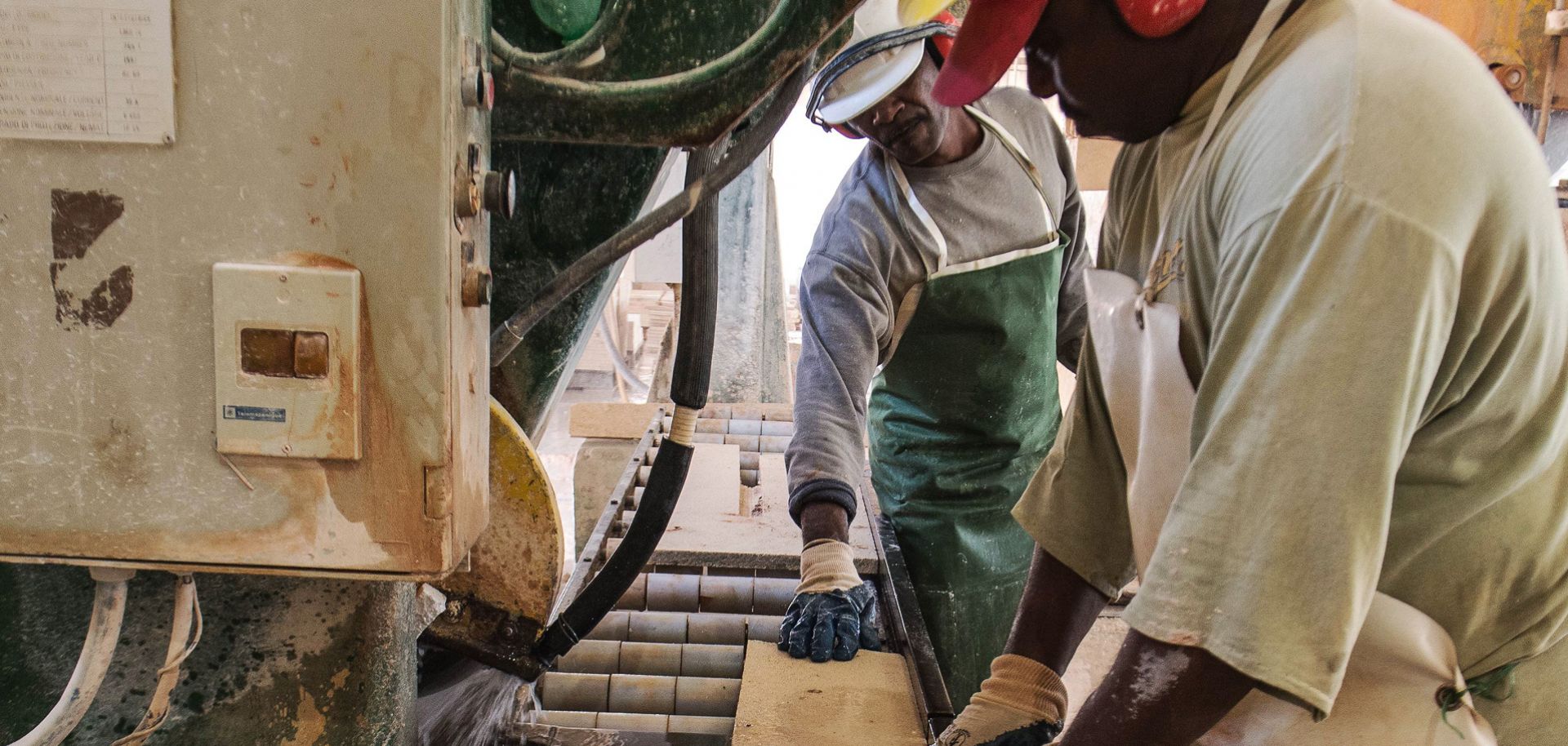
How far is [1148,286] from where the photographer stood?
108cm

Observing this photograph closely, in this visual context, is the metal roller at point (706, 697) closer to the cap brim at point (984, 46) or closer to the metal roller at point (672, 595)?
the metal roller at point (672, 595)

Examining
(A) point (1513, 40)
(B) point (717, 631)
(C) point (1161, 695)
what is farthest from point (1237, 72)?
(A) point (1513, 40)

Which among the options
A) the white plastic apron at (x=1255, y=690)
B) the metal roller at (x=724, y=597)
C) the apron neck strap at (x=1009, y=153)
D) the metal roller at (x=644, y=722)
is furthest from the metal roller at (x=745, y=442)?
the white plastic apron at (x=1255, y=690)

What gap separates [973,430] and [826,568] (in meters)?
0.75

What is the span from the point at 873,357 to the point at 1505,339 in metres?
1.50

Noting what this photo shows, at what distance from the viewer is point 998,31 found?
1.15m

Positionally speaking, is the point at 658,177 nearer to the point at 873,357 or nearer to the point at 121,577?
the point at 873,357

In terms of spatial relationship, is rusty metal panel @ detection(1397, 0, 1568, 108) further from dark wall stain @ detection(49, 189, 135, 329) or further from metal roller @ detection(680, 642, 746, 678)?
dark wall stain @ detection(49, 189, 135, 329)

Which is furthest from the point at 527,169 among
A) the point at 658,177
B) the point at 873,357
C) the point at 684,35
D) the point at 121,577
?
the point at 873,357

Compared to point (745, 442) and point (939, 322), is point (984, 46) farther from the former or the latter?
point (745, 442)

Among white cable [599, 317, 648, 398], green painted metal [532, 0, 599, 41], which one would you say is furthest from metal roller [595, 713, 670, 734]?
white cable [599, 317, 648, 398]

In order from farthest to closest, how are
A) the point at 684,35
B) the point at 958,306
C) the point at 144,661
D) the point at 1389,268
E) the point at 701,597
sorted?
the point at 958,306 → the point at 701,597 → the point at 684,35 → the point at 144,661 → the point at 1389,268

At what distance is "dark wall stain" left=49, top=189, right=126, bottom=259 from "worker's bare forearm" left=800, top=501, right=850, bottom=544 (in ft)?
4.70

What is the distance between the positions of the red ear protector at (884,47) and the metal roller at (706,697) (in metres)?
1.32
